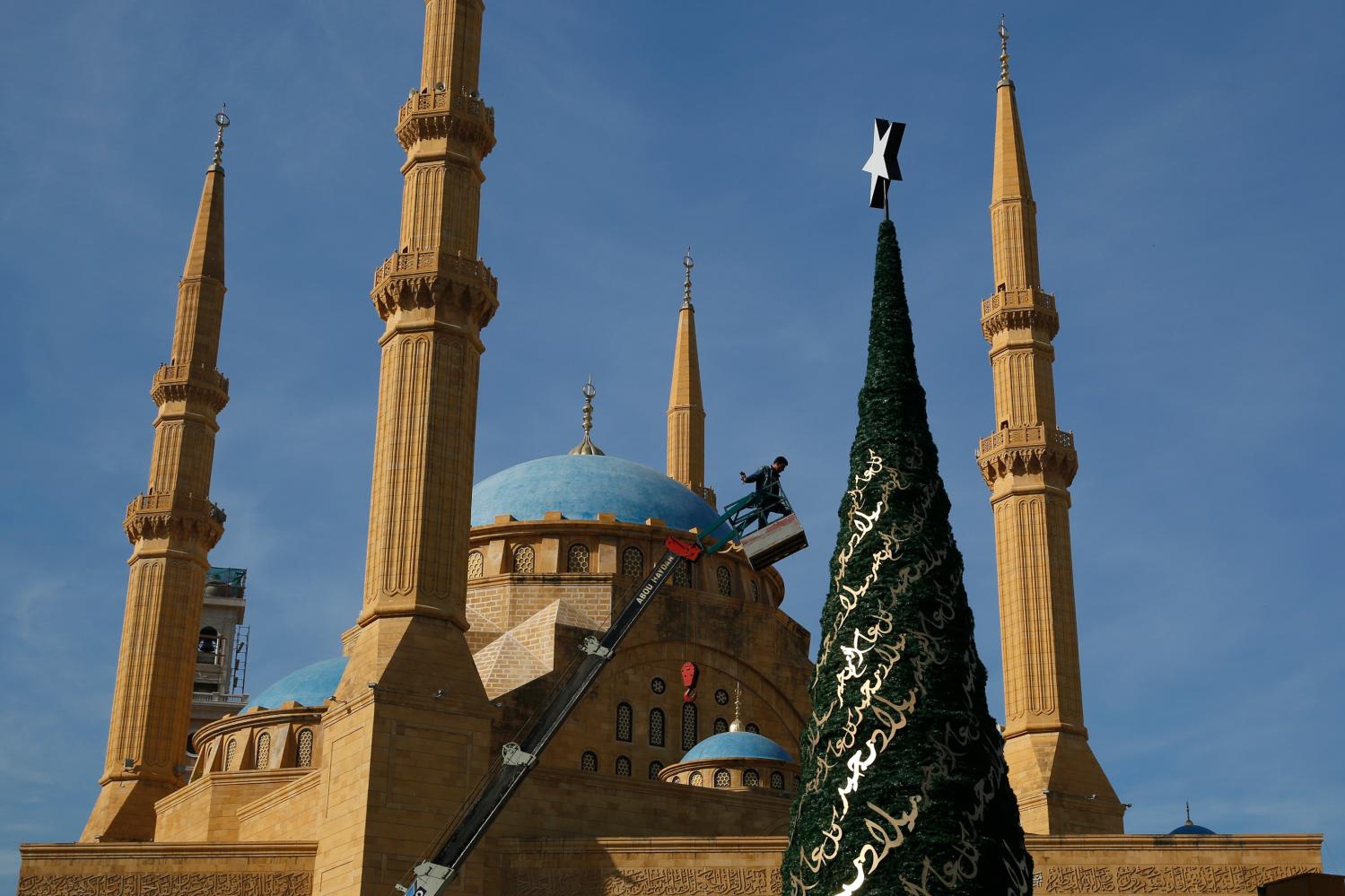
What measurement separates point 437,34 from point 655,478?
37.3 feet

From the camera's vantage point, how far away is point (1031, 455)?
26781 millimetres

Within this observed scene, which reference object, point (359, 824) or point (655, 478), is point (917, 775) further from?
point (655, 478)

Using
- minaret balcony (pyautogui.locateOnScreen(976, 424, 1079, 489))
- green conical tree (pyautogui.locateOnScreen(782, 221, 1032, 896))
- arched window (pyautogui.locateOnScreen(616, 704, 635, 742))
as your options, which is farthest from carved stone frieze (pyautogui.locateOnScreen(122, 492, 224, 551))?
green conical tree (pyautogui.locateOnScreen(782, 221, 1032, 896))

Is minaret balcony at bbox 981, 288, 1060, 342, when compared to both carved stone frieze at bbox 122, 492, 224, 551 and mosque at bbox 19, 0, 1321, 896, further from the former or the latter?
carved stone frieze at bbox 122, 492, 224, 551

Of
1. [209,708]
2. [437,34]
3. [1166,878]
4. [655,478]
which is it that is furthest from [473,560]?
[209,708]

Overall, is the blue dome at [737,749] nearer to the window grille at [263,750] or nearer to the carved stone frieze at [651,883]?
the carved stone frieze at [651,883]

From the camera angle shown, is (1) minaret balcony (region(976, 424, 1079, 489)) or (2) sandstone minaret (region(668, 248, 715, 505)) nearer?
(1) minaret balcony (region(976, 424, 1079, 489))

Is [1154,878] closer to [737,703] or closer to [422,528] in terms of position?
[737,703]

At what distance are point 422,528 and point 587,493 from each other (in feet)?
34.1

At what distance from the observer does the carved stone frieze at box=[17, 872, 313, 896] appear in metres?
20.5

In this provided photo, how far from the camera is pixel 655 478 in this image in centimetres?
3347

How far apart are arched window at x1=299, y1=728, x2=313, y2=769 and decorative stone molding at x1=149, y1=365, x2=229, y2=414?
7.50 meters

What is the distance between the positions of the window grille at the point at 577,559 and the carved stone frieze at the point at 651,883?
33.3 ft

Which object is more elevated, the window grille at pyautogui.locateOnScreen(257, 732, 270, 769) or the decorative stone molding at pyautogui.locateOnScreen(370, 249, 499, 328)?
the decorative stone molding at pyautogui.locateOnScreen(370, 249, 499, 328)
